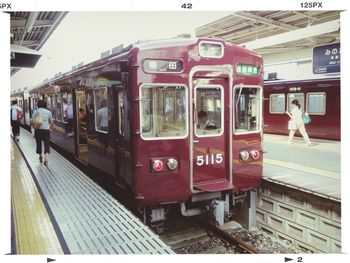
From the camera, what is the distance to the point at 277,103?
11102mm

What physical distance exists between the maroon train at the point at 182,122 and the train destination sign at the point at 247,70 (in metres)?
0.01

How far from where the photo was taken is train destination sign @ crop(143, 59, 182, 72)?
3766mm

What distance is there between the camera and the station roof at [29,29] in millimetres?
4801

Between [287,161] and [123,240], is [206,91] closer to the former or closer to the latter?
[123,240]

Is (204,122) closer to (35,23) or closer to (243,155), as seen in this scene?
(243,155)

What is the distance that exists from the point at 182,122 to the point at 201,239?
5.65ft

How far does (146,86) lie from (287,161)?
13.2ft

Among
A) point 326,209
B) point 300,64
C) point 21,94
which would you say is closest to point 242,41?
point 300,64

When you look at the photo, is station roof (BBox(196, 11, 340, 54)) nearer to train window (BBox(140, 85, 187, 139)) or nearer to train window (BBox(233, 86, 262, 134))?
train window (BBox(233, 86, 262, 134))

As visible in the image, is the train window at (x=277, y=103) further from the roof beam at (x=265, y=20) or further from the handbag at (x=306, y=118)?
the roof beam at (x=265, y=20)

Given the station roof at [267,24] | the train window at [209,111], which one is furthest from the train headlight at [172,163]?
the station roof at [267,24]

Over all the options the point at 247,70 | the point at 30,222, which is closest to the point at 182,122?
the point at 247,70

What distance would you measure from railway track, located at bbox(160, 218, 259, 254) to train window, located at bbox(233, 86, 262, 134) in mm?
1416

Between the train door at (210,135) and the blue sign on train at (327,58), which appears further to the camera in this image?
the blue sign on train at (327,58)
